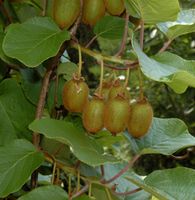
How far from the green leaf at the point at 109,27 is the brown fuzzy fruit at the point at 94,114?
0.20m

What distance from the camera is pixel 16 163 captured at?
98cm

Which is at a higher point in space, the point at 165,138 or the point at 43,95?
the point at 43,95

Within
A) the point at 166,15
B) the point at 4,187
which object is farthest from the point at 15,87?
the point at 166,15

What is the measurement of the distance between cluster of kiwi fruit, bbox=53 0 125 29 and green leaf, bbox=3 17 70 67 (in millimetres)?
19

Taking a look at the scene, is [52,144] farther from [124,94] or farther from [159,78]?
[159,78]

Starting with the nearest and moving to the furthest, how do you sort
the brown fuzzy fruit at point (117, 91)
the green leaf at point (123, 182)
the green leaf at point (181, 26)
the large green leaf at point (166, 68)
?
the large green leaf at point (166, 68) < the brown fuzzy fruit at point (117, 91) < the green leaf at point (181, 26) < the green leaf at point (123, 182)

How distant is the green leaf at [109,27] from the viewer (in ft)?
3.48

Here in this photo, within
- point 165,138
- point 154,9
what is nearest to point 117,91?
point 154,9

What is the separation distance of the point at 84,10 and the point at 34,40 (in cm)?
10

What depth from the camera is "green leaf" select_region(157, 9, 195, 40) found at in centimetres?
103

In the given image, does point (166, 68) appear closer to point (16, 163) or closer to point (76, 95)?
point (76, 95)

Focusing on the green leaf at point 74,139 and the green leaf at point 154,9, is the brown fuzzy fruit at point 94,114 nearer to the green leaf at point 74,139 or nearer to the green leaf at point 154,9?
the green leaf at point 74,139

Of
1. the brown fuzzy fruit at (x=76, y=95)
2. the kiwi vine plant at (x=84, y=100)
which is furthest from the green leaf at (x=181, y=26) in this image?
the brown fuzzy fruit at (x=76, y=95)

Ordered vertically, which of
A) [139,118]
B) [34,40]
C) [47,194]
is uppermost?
[34,40]
